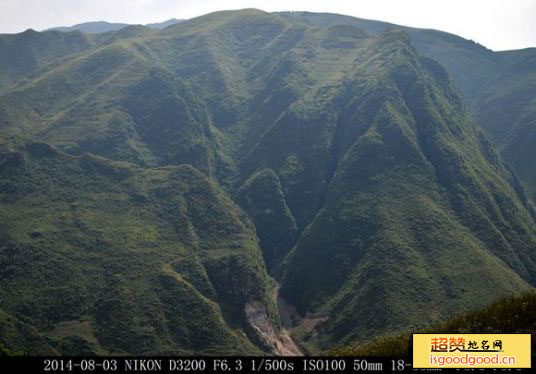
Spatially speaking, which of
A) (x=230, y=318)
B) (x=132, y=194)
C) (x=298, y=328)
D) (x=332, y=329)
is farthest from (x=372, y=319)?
(x=132, y=194)

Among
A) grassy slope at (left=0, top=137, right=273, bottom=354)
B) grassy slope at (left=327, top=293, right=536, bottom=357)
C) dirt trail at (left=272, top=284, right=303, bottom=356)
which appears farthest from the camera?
dirt trail at (left=272, top=284, right=303, bottom=356)

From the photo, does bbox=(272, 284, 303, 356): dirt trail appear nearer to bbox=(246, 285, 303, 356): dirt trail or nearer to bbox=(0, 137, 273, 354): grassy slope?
bbox=(246, 285, 303, 356): dirt trail

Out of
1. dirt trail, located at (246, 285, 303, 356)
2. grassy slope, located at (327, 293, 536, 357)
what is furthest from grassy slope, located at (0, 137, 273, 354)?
grassy slope, located at (327, 293, 536, 357)

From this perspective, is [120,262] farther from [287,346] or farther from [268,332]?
[287,346]

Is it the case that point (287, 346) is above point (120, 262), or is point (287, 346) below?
below

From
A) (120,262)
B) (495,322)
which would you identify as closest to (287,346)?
(120,262)

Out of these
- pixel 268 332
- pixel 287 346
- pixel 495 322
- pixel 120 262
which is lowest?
pixel 287 346

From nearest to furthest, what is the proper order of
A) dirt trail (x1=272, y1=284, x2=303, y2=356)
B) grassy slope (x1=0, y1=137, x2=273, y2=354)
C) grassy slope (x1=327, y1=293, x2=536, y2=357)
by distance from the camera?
grassy slope (x1=327, y1=293, x2=536, y2=357)
grassy slope (x1=0, y1=137, x2=273, y2=354)
dirt trail (x1=272, y1=284, x2=303, y2=356)

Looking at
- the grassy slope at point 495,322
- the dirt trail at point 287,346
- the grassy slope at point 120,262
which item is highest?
the grassy slope at point 495,322

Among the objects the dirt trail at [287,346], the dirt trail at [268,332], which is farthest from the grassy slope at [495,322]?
the dirt trail at [287,346]

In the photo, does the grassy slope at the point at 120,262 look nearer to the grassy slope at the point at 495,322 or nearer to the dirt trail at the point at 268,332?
the dirt trail at the point at 268,332
